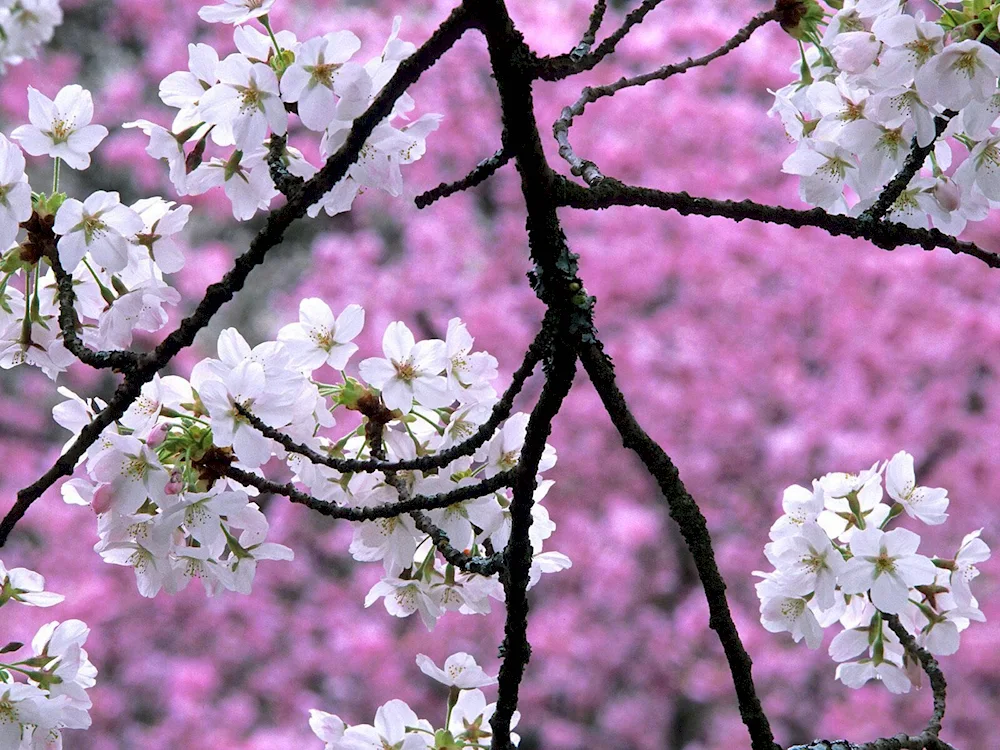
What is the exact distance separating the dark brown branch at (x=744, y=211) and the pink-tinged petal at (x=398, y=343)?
223mm

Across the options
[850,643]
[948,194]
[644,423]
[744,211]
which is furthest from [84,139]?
[644,423]

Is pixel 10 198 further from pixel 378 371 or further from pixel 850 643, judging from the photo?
pixel 850 643

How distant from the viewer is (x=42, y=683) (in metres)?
1.03

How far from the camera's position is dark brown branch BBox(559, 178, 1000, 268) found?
864 mm

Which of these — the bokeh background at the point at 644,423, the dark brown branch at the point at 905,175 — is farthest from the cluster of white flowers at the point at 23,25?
the bokeh background at the point at 644,423

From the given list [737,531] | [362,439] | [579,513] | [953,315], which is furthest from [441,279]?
[362,439]

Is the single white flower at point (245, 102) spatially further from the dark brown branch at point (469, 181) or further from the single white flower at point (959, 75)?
the single white flower at point (959, 75)

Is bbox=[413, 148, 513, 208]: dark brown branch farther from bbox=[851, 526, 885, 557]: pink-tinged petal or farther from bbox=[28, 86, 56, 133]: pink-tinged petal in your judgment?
bbox=[851, 526, 885, 557]: pink-tinged petal

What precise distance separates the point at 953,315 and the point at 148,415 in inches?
175

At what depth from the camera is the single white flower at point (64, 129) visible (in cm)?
103

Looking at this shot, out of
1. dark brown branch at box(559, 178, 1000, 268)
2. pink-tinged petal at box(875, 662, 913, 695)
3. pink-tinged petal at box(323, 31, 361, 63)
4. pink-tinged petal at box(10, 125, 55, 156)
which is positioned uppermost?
pink-tinged petal at box(10, 125, 55, 156)

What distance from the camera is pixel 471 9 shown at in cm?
80

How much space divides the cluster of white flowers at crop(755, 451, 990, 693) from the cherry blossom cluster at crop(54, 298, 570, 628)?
0.85ft

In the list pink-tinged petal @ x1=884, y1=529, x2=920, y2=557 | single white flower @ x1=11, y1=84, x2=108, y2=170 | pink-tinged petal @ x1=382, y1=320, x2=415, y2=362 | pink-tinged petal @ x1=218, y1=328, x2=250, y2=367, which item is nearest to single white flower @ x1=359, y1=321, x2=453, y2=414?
pink-tinged petal @ x1=382, y1=320, x2=415, y2=362
